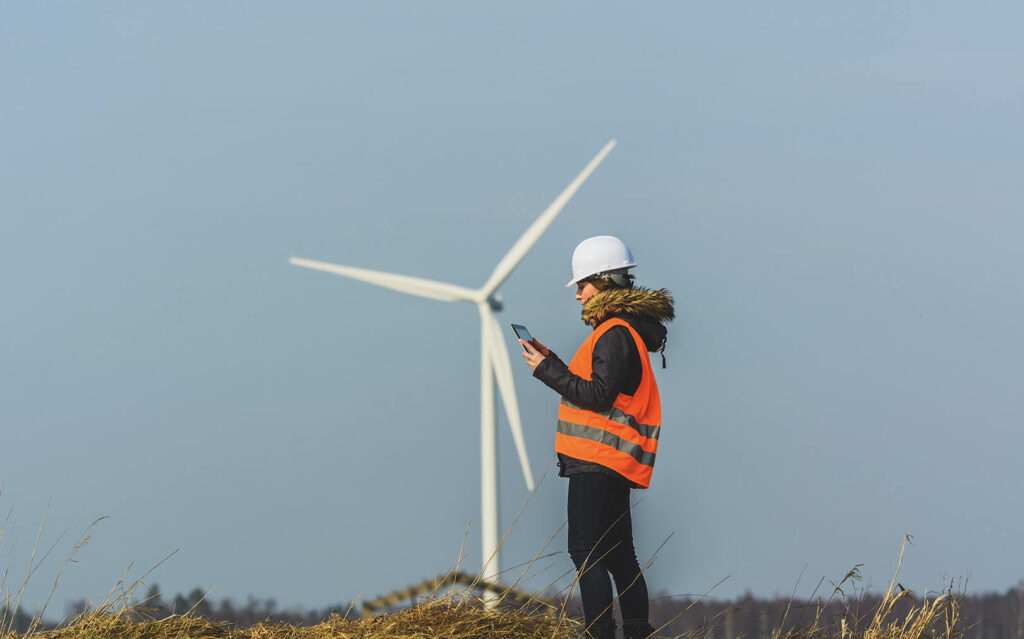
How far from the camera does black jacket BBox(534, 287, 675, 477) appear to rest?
7152 mm

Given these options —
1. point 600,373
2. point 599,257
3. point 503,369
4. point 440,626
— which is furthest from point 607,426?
point 503,369

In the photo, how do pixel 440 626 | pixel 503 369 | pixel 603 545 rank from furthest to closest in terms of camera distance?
pixel 503 369 → pixel 603 545 → pixel 440 626

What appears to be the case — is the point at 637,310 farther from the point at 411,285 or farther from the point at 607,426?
the point at 411,285

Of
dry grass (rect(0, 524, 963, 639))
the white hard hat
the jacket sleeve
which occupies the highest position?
the white hard hat

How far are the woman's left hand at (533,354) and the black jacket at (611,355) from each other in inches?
1.6

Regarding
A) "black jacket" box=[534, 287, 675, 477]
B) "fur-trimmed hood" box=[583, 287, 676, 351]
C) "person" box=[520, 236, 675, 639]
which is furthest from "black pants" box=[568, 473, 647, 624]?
"fur-trimmed hood" box=[583, 287, 676, 351]

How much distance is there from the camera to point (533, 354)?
24.1 feet

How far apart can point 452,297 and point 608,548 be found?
62.6 feet

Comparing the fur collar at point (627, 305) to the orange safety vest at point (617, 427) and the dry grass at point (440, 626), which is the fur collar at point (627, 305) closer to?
the orange safety vest at point (617, 427)

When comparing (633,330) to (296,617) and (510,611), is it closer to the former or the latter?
(510,611)

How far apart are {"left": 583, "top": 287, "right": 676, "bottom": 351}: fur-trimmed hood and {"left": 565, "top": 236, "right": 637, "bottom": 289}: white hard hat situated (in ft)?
0.48

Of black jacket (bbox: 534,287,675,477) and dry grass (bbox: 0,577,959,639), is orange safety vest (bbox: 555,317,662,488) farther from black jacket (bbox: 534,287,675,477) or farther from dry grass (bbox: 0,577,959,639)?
dry grass (bbox: 0,577,959,639)

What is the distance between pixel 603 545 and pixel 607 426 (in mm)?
732

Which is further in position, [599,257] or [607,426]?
[599,257]
